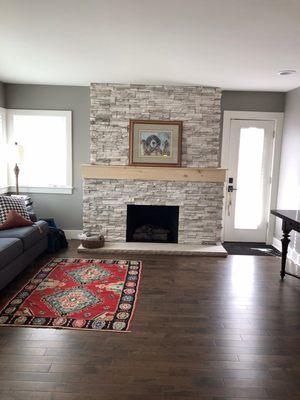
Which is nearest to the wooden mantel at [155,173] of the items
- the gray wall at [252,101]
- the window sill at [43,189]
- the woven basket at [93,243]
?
the window sill at [43,189]

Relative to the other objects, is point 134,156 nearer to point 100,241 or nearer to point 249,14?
point 100,241

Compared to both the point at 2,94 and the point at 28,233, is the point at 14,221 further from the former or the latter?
the point at 2,94

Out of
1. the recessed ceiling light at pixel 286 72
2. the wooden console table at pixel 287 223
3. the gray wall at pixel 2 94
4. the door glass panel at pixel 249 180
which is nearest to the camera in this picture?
the wooden console table at pixel 287 223

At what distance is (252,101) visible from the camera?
5121mm

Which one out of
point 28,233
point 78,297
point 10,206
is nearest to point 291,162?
point 78,297

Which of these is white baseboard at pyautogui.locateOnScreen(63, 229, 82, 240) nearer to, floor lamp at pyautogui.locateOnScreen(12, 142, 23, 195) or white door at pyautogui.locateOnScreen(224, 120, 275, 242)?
floor lamp at pyautogui.locateOnScreen(12, 142, 23, 195)

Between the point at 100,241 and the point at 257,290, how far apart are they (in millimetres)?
2307

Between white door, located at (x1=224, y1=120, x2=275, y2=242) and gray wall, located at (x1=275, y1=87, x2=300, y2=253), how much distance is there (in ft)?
0.77

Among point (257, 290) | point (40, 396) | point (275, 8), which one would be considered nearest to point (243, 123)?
point (257, 290)

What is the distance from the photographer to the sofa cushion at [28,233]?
3.77 meters

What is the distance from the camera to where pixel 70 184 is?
5.33 metres

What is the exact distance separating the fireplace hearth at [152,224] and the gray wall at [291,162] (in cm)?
167

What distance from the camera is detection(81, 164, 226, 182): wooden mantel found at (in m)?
4.87

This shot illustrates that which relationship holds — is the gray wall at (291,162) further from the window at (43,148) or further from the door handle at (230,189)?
the window at (43,148)
